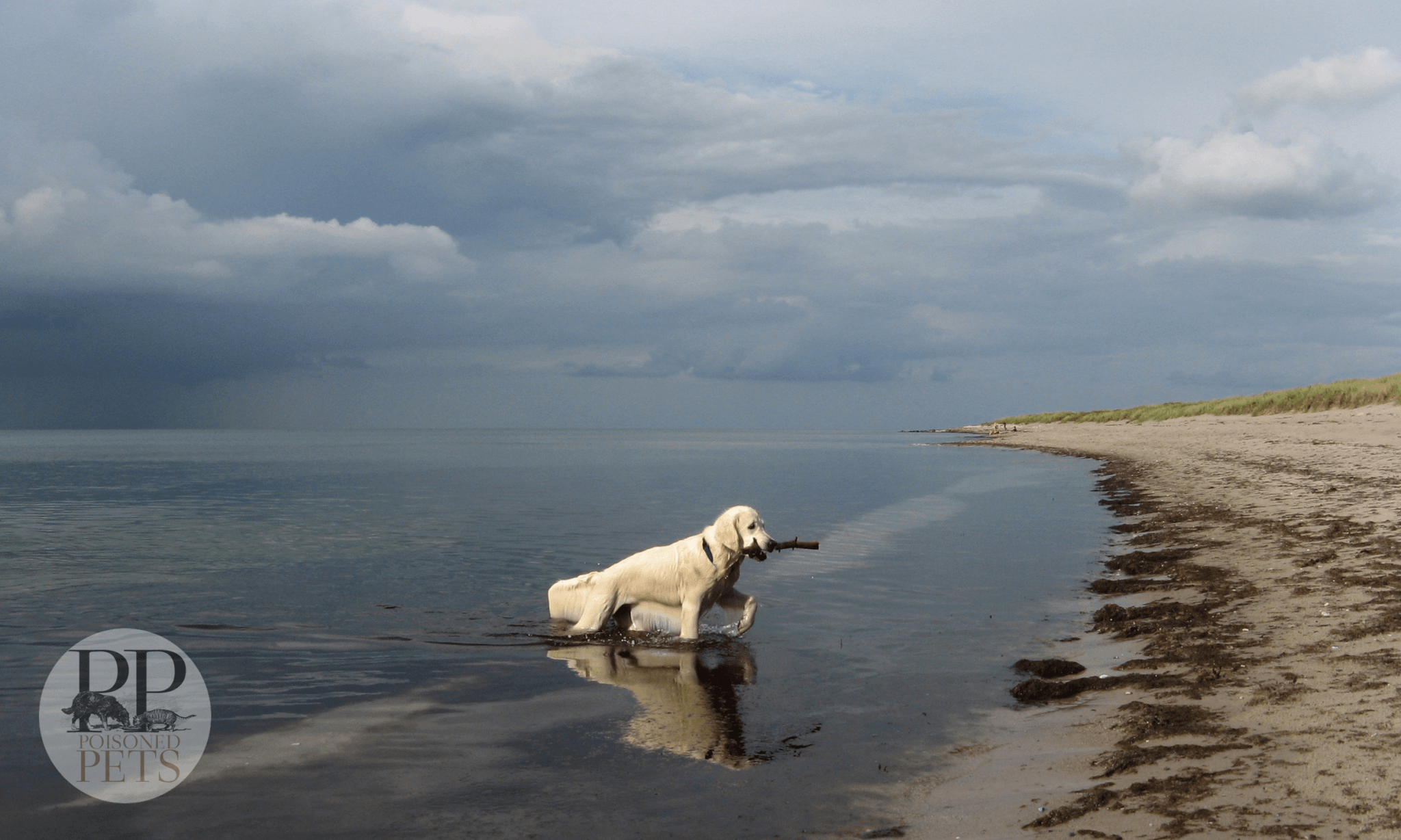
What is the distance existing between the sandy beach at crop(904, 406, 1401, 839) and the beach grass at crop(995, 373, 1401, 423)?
42.5 metres

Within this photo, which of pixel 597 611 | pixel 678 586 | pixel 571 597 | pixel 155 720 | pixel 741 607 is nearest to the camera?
pixel 155 720

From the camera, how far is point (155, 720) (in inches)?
347

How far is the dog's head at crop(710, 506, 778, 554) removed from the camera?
38.0ft

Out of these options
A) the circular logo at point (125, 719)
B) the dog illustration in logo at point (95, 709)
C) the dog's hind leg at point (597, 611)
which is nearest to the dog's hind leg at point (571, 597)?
the dog's hind leg at point (597, 611)

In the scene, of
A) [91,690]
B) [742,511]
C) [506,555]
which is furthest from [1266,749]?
[506,555]

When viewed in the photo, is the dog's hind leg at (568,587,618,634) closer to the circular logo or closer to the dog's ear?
the dog's ear

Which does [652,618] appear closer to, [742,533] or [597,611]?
[597,611]

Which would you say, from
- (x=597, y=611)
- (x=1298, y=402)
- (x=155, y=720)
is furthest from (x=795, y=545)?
(x=1298, y=402)

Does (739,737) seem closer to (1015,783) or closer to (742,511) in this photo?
(1015,783)

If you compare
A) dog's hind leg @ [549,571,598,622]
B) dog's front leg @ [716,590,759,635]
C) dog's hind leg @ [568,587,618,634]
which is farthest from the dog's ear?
dog's hind leg @ [549,571,598,622]

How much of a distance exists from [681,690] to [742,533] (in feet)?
7.74

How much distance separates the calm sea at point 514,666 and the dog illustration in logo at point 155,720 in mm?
434

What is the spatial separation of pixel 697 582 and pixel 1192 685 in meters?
5.91

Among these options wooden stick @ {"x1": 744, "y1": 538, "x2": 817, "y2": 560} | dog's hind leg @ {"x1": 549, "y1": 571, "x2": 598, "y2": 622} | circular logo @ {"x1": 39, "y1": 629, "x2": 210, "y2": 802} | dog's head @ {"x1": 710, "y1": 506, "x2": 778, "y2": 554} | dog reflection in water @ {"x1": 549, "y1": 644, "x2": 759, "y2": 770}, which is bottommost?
dog reflection in water @ {"x1": 549, "y1": 644, "x2": 759, "y2": 770}
